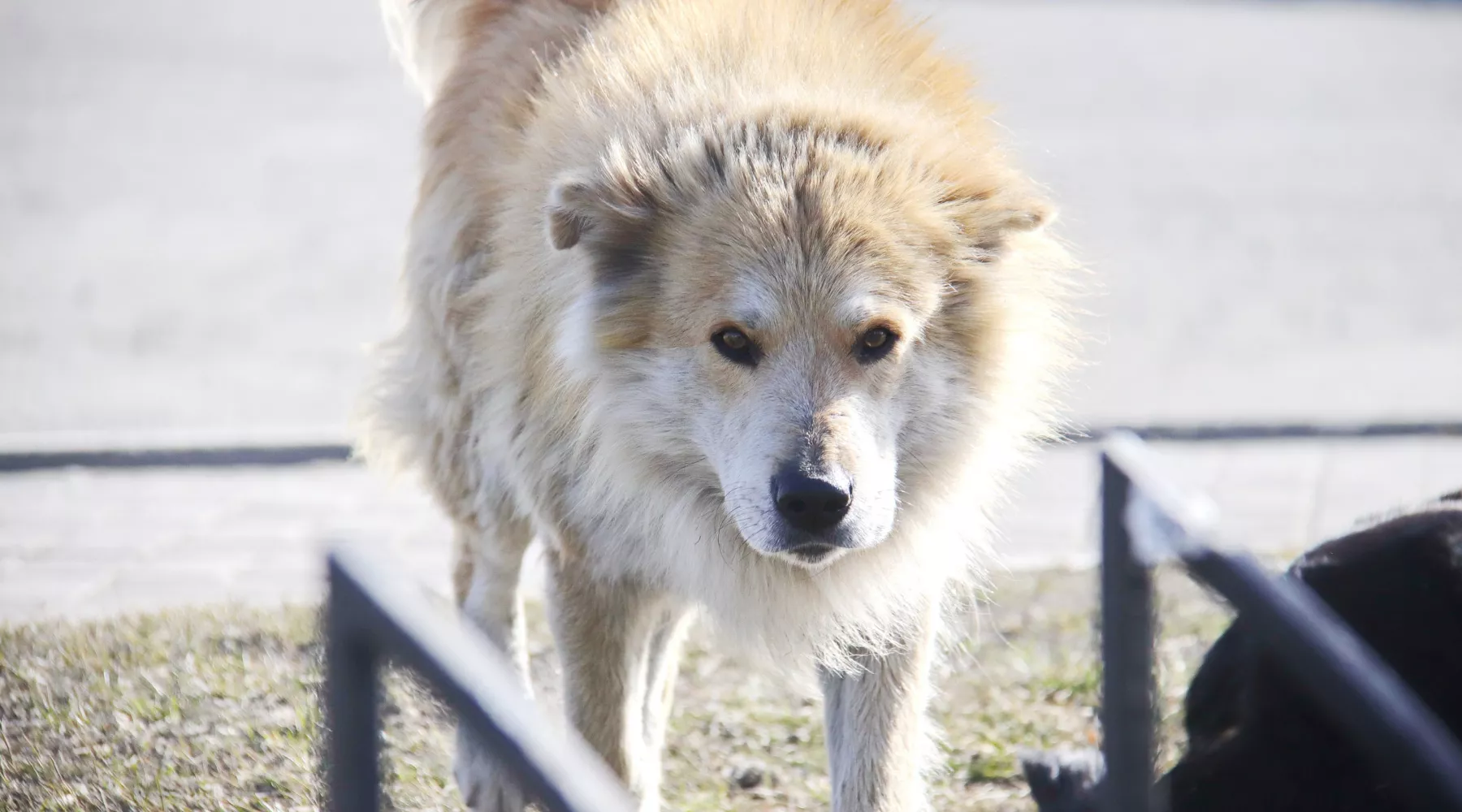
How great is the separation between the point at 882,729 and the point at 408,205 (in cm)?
876

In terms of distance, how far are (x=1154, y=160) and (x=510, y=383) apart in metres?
10.7

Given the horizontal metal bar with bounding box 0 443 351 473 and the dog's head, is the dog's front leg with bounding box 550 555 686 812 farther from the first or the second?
the horizontal metal bar with bounding box 0 443 351 473

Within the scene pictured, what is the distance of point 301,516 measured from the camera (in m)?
6.82

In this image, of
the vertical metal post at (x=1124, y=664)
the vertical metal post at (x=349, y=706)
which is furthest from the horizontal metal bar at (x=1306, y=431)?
the vertical metal post at (x=349, y=706)

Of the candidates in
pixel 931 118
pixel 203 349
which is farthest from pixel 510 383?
pixel 203 349

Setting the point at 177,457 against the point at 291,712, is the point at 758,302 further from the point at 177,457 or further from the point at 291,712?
the point at 177,457

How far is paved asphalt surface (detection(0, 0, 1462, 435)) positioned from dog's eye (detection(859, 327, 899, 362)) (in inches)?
44.4

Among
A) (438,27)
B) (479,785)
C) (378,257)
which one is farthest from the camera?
(378,257)

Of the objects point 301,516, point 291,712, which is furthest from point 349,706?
point 301,516

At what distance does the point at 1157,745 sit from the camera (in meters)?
2.31

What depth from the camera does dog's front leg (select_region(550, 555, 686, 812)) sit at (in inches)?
153

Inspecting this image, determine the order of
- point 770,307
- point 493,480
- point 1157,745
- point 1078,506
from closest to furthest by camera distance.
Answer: point 1157,745, point 770,307, point 493,480, point 1078,506

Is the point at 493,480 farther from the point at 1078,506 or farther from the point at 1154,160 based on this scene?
the point at 1154,160

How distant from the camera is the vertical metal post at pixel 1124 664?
2.06 m
